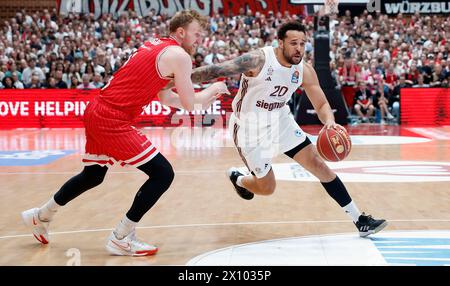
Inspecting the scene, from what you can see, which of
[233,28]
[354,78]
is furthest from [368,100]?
[233,28]

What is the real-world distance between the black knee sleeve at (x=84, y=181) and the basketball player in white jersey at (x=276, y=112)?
3.56ft

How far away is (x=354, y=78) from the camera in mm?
19328

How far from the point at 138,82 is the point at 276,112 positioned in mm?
1521

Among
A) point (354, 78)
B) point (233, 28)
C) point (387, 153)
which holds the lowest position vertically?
point (387, 153)

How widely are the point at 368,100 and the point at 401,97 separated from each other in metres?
0.86

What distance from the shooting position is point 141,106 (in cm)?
545

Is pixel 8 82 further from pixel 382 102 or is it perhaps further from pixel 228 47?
pixel 382 102

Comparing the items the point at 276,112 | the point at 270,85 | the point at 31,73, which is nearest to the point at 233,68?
the point at 270,85

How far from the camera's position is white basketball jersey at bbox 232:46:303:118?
612 cm

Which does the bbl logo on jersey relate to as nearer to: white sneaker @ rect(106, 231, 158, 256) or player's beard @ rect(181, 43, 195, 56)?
player's beard @ rect(181, 43, 195, 56)

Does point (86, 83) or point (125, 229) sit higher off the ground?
point (86, 83)

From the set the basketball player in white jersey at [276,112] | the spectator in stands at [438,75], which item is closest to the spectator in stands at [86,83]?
the spectator in stands at [438,75]
